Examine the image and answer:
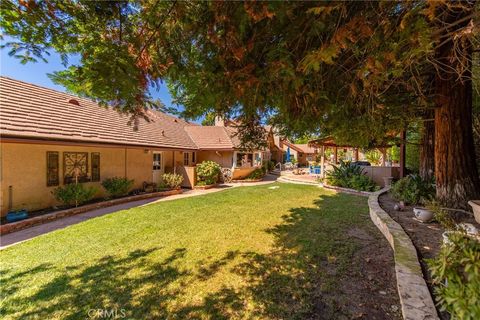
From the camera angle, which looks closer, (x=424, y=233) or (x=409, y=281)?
(x=409, y=281)

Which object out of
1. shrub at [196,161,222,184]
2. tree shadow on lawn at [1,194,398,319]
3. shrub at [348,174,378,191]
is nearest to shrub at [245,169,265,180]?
shrub at [196,161,222,184]

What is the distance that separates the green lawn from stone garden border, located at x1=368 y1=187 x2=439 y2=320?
833 mm

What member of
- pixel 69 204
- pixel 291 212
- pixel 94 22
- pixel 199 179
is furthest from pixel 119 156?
pixel 94 22

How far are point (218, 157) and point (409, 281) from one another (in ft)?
59.1

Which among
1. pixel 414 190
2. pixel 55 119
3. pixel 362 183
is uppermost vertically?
pixel 55 119

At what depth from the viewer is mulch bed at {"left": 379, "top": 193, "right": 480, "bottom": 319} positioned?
3.50 meters

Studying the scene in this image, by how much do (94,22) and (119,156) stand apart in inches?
381

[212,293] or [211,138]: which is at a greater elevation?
[211,138]

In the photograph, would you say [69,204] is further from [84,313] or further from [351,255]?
[351,255]

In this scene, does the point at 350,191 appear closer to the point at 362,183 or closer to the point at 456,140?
the point at 362,183

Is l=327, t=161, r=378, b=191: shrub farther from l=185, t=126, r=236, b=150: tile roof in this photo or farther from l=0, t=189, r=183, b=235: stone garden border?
l=0, t=189, r=183, b=235: stone garden border

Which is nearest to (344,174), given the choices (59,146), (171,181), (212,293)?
(171,181)

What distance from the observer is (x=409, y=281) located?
2852 mm

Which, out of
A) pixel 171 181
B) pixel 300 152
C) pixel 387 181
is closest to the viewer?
pixel 387 181
